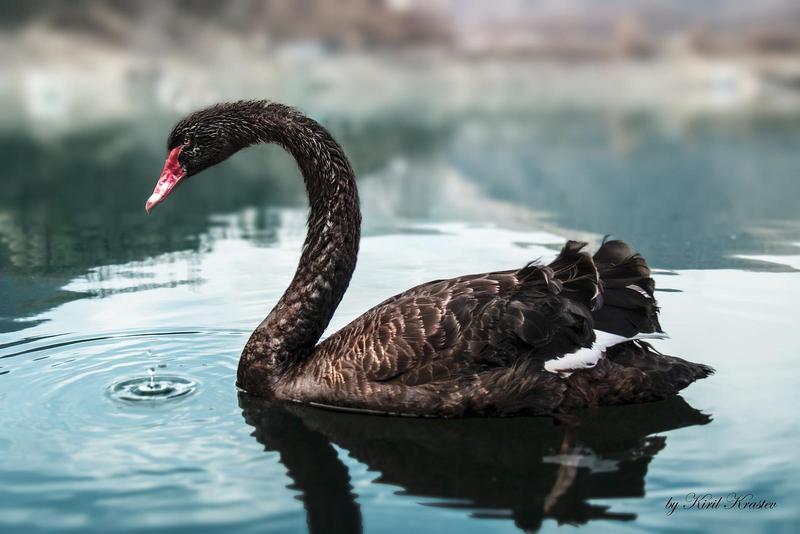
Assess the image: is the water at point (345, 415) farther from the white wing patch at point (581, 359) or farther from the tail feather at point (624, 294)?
the tail feather at point (624, 294)

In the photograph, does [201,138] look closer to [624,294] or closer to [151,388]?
[151,388]

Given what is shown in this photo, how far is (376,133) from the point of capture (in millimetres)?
27266

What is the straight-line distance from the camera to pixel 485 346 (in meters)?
4.29

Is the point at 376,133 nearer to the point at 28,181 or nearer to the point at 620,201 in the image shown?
the point at 28,181

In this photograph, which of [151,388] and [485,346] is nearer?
[485,346]

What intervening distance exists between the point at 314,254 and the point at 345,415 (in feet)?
2.68

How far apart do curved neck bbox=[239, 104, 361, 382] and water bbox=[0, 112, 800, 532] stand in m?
0.29

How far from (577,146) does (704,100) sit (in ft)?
103

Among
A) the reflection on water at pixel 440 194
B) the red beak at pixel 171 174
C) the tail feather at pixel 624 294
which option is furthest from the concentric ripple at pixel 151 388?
the tail feather at pixel 624 294

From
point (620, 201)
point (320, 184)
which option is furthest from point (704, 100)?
point (320, 184)

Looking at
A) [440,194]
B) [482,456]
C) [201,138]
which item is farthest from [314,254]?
[440,194]

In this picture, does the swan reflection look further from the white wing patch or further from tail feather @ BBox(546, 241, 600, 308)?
tail feather @ BBox(546, 241, 600, 308)

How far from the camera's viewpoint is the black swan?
4.29 m

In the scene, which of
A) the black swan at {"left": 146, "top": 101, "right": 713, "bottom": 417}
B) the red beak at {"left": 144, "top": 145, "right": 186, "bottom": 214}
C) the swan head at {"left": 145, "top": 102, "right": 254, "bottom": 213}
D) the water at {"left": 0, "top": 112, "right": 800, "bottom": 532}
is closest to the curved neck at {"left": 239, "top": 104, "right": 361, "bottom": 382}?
the black swan at {"left": 146, "top": 101, "right": 713, "bottom": 417}
